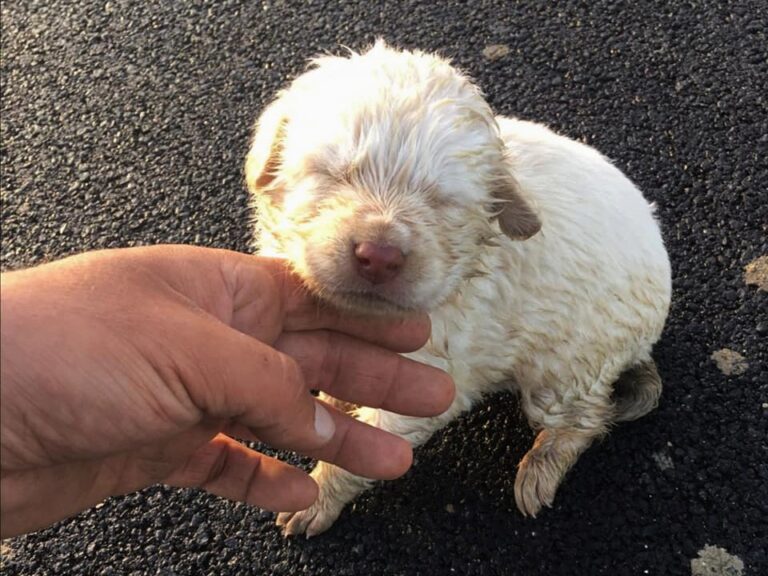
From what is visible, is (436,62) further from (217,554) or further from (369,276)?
(217,554)

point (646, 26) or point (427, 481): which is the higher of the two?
point (646, 26)

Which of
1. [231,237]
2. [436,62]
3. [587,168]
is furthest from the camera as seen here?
[231,237]

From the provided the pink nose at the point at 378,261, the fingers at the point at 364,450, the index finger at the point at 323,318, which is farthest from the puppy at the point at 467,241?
the fingers at the point at 364,450

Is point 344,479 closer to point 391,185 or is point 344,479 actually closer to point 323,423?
point 323,423

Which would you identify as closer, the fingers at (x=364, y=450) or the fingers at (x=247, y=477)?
the fingers at (x=364, y=450)

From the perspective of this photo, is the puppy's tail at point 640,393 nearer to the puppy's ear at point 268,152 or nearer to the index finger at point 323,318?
the index finger at point 323,318

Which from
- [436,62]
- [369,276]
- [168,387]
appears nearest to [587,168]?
[436,62]
